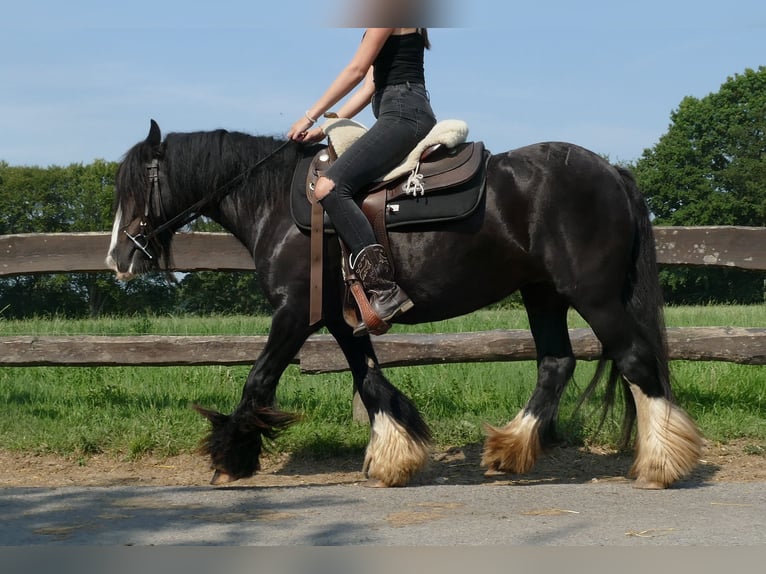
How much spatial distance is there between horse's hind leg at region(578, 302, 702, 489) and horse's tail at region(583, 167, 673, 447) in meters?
0.01

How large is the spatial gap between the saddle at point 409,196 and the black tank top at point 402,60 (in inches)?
14.2

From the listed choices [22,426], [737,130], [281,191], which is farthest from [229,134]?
[737,130]

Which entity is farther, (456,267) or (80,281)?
(80,281)

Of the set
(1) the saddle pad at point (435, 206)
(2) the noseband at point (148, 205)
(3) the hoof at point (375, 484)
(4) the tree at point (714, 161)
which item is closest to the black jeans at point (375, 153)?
(1) the saddle pad at point (435, 206)

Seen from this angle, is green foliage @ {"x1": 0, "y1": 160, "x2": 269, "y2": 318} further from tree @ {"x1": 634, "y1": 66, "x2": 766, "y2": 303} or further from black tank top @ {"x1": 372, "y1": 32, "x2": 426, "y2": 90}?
tree @ {"x1": 634, "y1": 66, "x2": 766, "y2": 303}

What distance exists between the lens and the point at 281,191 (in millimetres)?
5949

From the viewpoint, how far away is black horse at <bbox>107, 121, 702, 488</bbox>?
554 cm

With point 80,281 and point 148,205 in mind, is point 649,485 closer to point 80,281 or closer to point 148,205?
point 148,205

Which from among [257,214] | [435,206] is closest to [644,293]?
[435,206]

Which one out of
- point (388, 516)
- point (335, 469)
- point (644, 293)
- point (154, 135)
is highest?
point (154, 135)

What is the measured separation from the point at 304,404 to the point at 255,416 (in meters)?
2.07

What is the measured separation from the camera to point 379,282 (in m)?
5.46

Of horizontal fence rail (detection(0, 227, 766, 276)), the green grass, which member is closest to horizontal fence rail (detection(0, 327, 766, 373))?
the green grass

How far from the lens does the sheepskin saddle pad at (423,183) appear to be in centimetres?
555
